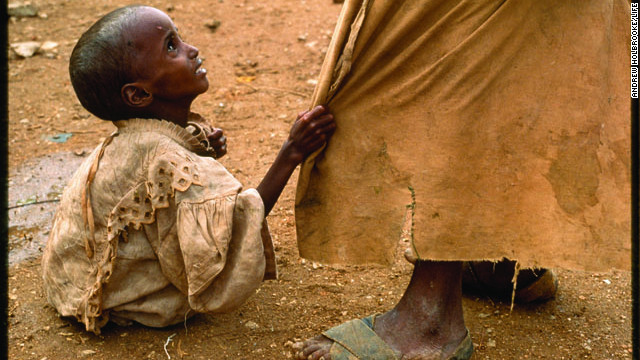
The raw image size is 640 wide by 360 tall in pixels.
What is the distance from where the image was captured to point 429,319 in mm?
2088

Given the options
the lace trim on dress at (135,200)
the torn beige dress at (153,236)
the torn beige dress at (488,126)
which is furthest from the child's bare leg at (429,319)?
the lace trim on dress at (135,200)

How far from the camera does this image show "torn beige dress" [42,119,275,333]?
2059 millimetres

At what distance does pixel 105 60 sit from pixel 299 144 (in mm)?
684

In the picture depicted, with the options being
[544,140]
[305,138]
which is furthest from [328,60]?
[544,140]

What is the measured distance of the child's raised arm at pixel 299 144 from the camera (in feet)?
6.57

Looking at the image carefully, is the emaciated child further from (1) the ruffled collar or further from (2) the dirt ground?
(2) the dirt ground

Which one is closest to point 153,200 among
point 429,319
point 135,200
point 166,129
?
point 135,200

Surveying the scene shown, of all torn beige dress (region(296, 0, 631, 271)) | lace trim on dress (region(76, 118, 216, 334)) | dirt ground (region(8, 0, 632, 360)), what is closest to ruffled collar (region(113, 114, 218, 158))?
lace trim on dress (region(76, 118, 216, 334))

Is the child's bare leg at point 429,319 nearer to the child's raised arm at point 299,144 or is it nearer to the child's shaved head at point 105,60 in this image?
the child's raised arm at point 299,144

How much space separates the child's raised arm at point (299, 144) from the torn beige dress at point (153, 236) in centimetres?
7

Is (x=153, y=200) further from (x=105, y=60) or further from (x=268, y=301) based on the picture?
(x=268, y=301)

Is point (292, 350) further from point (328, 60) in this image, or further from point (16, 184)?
point (16, 184)

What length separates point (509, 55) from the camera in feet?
5.98

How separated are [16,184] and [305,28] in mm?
2698
